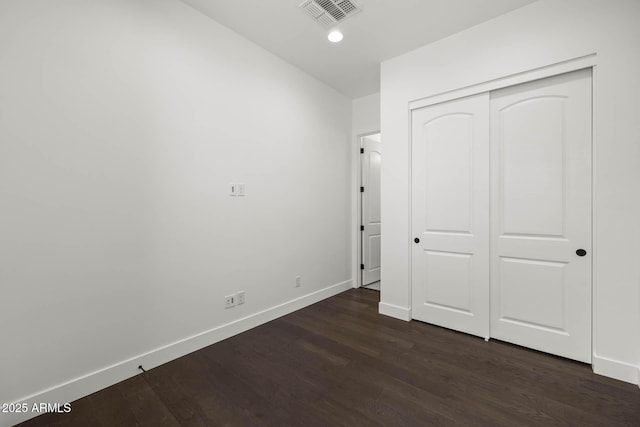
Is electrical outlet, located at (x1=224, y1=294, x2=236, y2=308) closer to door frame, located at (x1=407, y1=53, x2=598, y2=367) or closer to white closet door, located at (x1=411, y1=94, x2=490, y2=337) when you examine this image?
white closet door, located at (x1=411, y1=94, x2=490, y2=337)

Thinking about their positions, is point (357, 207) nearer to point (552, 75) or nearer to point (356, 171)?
point (356, 171)

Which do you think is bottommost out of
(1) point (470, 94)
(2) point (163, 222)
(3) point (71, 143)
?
(2) point (163, 222)

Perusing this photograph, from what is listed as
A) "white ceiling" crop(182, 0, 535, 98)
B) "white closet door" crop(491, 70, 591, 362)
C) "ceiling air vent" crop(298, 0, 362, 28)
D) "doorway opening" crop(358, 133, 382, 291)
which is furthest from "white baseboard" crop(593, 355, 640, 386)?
"ceiling air vent" crop(298, 0, 362, 28)

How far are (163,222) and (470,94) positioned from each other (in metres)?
2.97

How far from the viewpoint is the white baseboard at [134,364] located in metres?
1.58

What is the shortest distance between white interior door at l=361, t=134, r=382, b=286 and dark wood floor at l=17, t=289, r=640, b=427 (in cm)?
176

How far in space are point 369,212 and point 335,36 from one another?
8.07ft

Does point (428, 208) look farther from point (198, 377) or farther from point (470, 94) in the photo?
point (198, 377)

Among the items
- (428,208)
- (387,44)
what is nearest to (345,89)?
(387,44)

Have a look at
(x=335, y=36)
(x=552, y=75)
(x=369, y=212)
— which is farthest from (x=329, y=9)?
(x=369, y=212)

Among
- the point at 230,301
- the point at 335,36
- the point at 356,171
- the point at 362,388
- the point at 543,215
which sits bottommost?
the point at 362,388

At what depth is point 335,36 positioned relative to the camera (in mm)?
2588

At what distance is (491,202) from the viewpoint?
2.46 metres

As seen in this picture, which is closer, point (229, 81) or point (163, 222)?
point (163, 222)
